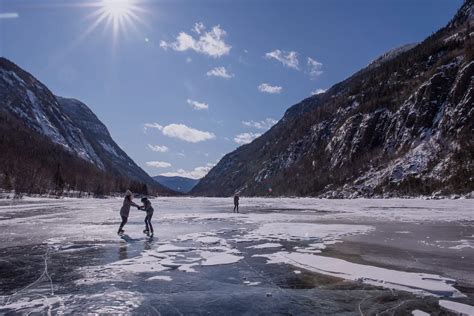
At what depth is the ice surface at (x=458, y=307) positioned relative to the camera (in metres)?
6.77

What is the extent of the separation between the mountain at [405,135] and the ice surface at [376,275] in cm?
5788

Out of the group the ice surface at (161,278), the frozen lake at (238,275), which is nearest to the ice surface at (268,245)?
the frozen lake at (238,275)

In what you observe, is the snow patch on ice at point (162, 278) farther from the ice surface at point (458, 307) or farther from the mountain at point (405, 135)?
the mountain at point (405, 135)

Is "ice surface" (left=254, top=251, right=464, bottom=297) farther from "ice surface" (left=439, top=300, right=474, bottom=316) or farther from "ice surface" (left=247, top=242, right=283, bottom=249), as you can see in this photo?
"ice surface" (left=247, top=242, right=283, bottom=249)

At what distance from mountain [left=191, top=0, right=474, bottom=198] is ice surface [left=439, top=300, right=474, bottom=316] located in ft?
198

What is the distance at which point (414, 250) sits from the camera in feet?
44.9

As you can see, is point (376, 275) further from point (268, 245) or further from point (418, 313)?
point (268, 245)

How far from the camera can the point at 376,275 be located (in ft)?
31.9

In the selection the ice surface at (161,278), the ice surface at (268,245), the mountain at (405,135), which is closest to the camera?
the ice surface at (161,278)

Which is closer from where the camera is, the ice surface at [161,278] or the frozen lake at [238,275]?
the frozen lake at [238,275]

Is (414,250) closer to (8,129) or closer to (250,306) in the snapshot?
(250,306)

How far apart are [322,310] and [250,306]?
1.37 metres

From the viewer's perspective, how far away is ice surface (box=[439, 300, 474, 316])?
22.2 ft

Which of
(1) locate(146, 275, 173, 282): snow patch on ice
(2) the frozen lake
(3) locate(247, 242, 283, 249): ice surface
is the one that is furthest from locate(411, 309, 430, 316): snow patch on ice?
(3) locate(247, 242, 283, 249): ice surface
